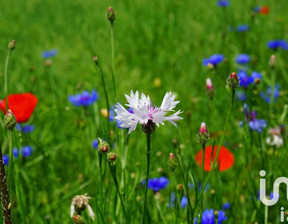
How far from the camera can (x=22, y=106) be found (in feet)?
4.69

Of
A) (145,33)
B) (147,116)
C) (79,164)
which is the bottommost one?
(147,116)

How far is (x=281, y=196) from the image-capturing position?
4.30 feet

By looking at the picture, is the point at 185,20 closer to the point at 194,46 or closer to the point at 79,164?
the point at 194,46

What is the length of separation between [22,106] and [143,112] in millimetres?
782

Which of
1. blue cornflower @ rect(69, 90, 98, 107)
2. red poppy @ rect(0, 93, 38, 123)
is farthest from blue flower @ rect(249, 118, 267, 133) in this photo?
red poppy @ rect(0, 93, 38, 123)

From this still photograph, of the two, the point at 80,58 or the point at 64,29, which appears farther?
the point at 64,29

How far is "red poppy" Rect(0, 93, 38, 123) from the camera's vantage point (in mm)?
1407

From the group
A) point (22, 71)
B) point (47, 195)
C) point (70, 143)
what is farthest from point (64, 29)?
point (47, 195)

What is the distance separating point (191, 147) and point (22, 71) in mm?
1357

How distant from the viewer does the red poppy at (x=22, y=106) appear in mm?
1407

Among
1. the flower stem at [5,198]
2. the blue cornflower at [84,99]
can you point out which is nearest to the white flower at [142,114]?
the flower stem at [5,198]

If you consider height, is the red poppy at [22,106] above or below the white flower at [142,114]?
above

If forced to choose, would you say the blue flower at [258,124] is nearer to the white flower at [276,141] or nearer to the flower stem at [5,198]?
the white flower at [276,141]

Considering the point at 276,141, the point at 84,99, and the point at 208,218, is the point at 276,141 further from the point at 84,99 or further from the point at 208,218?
the point at 84,99
